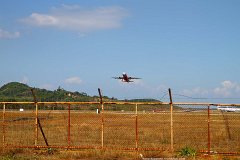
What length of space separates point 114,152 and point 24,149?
404cm

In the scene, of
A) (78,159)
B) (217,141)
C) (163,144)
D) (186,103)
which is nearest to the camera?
(78,159)

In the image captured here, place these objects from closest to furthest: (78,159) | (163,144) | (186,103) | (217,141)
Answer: (78,159) → (186,103) → (163,144) → (217,141)

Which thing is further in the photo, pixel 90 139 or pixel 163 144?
pixel 90 139

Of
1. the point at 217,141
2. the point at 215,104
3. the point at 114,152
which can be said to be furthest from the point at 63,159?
the point at 217,141

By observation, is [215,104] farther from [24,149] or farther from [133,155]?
[24,149]

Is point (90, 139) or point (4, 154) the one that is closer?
point (4, 154)

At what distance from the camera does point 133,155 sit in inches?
670

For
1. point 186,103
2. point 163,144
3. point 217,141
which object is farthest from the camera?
point 217,141

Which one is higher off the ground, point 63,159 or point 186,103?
point 186,103

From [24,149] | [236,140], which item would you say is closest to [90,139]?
[24,149]

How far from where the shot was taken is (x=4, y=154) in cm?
1719

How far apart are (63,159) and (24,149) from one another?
2.56 metres

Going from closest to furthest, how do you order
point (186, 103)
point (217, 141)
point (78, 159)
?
point (78, 159) → point (186, 103) → point (217, 141)

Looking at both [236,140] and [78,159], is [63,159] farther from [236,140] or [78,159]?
[236,140]
